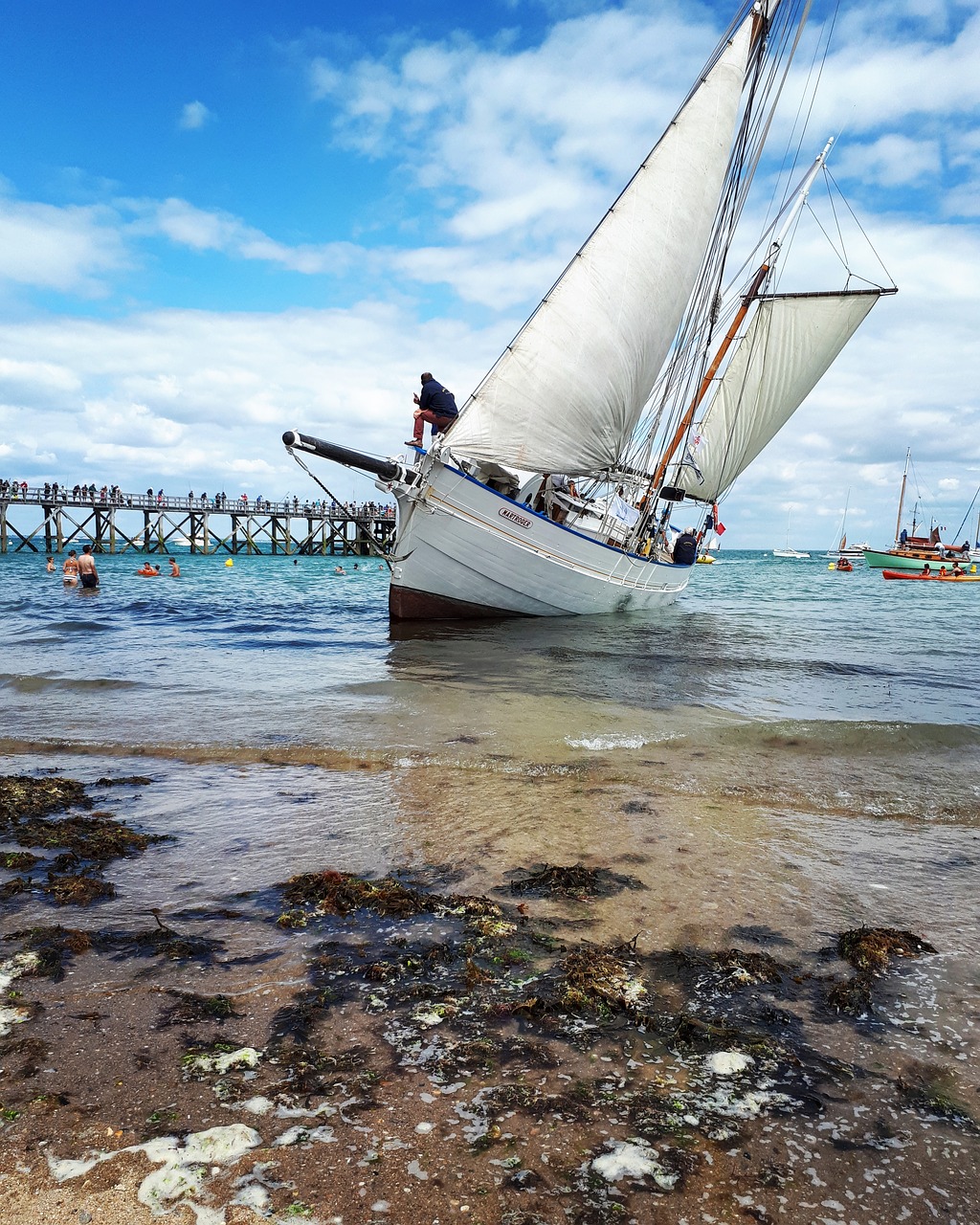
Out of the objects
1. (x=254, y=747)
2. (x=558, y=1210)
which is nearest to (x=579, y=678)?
(x=254, y=747)

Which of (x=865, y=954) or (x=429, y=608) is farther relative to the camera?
(x=429, y=608)

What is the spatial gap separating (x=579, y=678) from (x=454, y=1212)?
414 inches

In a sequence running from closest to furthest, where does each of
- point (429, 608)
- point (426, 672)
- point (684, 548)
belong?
point (426, 672) → point (429, 608) → point (684, 548)

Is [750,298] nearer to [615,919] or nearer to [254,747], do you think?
[254,747]

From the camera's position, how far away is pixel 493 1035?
2785mm

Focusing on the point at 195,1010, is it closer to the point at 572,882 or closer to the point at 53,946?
the point at 53,946

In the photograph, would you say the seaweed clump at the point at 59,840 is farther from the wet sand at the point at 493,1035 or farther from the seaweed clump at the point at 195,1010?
the seaweed clump at the point at 195,1010

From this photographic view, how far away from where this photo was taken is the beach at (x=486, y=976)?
2.13 m

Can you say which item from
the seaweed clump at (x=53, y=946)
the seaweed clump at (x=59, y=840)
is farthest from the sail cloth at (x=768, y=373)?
the seaweed clump at (x=53, y=946)

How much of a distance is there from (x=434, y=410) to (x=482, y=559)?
382 centimetres

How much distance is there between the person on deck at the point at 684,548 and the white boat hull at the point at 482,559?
5550mm


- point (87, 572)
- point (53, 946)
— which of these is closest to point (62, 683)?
point (53, 946)

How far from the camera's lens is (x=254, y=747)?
7.56 metres

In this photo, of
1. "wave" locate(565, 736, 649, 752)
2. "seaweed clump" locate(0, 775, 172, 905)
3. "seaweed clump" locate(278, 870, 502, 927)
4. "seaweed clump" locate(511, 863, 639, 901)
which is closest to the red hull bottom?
"wave" locate(565, 736, 649, 752)
